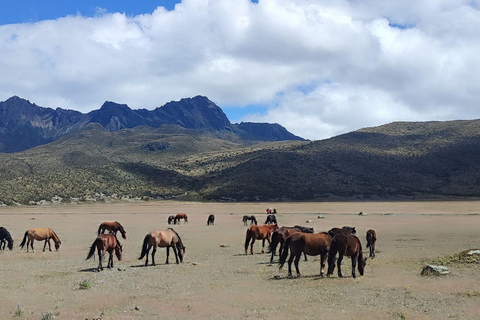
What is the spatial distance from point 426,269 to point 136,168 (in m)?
98.2

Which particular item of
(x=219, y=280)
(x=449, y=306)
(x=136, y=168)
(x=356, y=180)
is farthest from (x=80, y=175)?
(x=449, y=306)

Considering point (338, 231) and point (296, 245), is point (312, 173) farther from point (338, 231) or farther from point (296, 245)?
point (296, 245)

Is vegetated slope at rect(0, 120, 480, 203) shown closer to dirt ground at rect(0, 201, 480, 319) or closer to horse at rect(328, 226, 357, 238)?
horse at rect(328, 226, 357, 238)

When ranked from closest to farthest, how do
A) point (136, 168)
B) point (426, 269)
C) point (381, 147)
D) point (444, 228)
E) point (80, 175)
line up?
point (426, 269), point (444, 228), point (80, 175), point (136, 168), point (381, 147)

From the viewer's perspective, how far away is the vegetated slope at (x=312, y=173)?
83.2 metres

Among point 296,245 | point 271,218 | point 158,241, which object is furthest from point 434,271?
→ point 271,218

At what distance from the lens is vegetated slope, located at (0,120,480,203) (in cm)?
8325

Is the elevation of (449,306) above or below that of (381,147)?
below

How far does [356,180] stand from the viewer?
9206cm

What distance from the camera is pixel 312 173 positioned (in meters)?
95.7

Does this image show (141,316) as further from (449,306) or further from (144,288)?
(449,306)

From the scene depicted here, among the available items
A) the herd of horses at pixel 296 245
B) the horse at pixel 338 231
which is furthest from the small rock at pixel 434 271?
the horse at pixel 338 231

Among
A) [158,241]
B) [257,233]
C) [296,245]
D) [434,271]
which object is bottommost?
[434,271]

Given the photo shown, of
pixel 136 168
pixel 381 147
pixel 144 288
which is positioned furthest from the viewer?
pixel 381 147
